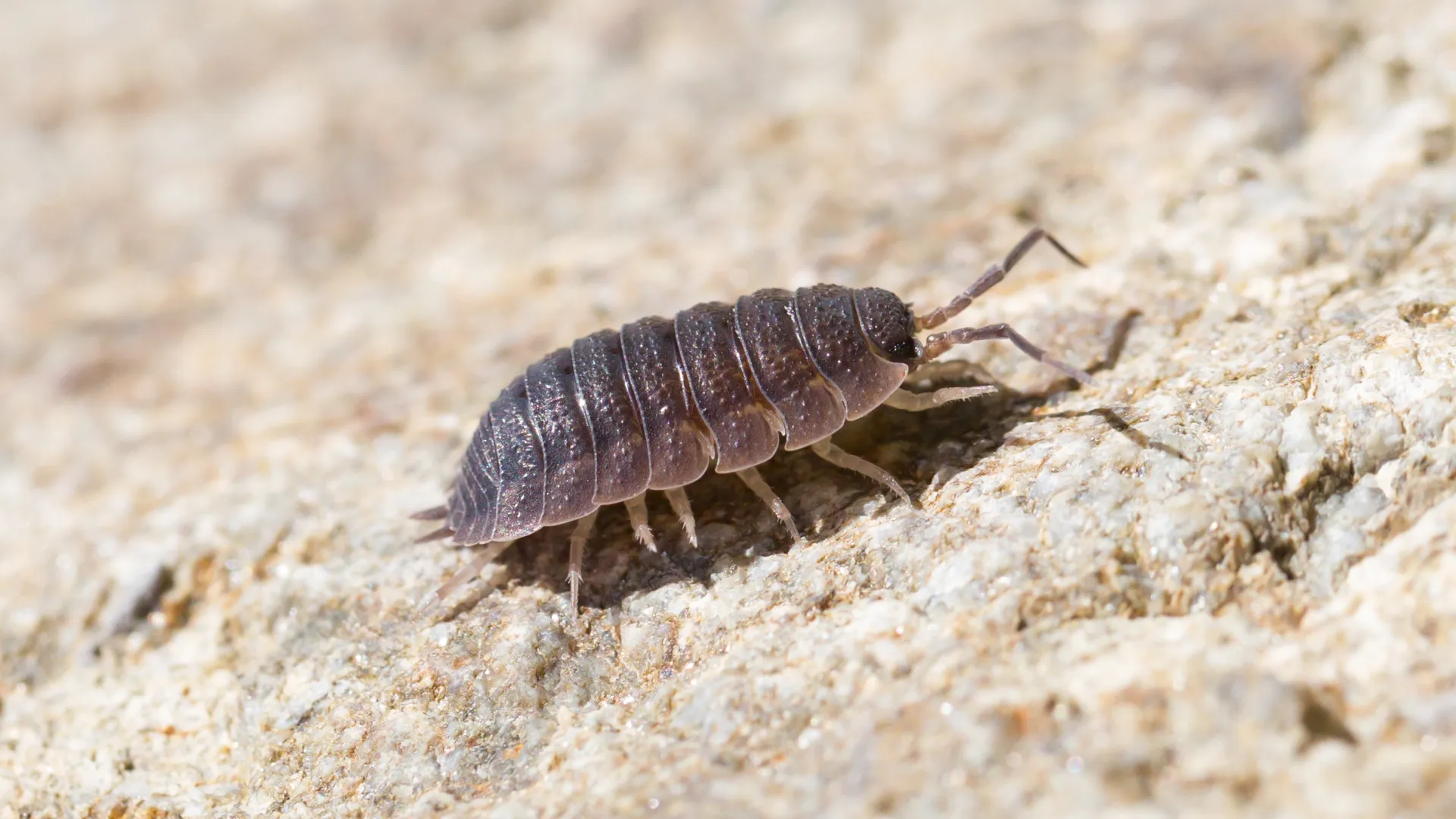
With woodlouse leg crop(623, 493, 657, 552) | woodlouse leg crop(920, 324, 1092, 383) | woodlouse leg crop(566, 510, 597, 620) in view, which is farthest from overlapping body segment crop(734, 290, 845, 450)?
woodlouse leg crop(566, 510, 597, 620)

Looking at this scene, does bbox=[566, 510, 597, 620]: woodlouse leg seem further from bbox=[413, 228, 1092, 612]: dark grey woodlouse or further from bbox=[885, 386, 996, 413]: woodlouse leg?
bbox=[885, 386, 996, 413]: woodlouse leg

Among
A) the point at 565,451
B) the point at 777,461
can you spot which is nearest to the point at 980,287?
the point at 777,461

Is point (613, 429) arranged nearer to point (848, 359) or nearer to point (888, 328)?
point (848, 359)

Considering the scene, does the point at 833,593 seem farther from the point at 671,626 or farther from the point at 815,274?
the point at 815,274

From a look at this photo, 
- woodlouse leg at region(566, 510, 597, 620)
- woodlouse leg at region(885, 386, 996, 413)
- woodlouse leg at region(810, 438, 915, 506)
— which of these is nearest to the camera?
woodlouse leg at region(810, 438, 915, 506)

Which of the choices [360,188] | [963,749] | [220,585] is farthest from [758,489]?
[360,188]

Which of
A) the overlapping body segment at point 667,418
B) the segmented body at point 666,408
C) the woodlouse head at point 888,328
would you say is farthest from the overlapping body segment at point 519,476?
the woodlouse head at point 888,328
